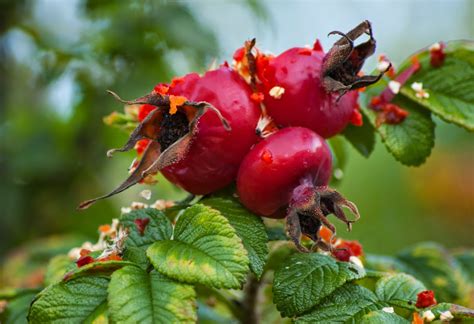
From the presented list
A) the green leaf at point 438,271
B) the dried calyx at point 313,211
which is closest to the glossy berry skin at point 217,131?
the dried calyx at point 313,211

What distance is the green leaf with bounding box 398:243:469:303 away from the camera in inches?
55.5

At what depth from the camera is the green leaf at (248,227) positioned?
3.03ft

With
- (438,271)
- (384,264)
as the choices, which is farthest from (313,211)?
(438,271)

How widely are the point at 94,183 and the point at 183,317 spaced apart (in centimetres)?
191

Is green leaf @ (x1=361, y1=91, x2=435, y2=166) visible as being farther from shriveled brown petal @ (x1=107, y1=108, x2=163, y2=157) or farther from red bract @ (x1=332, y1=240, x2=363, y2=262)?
shriveled brown petal @ (x1=107, y1=108, x2=163, y2=157)

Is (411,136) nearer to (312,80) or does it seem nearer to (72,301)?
(312,80)

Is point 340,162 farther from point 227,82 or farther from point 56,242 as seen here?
point 56,242

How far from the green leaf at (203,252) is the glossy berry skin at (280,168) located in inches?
3.3

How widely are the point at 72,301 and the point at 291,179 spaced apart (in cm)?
35

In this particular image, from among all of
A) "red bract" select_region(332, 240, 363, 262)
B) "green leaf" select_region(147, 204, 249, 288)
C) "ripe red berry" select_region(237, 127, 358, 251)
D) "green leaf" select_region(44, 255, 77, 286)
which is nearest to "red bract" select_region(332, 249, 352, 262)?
"red bract" select_region(332, 240, 363, 262)

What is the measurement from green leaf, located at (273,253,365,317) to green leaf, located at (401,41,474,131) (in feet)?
1.17

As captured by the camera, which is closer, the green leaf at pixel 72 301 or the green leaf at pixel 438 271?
the green leaf at pixel 72 301

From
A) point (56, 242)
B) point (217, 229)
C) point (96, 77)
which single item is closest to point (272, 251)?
point (217, 229)

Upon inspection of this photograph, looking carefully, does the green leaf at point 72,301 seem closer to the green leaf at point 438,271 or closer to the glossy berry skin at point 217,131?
the glossy berry skin at point 217,131
